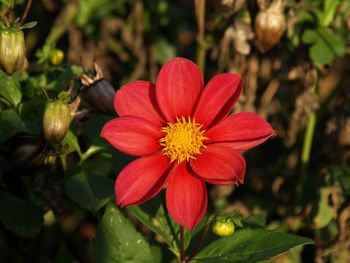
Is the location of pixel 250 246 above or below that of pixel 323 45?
below

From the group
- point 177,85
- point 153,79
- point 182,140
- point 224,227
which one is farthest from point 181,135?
point 153,79

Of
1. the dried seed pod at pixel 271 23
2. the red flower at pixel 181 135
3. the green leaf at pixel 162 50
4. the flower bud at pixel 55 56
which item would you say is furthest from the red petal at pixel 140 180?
the green leaf at pixel 162 50

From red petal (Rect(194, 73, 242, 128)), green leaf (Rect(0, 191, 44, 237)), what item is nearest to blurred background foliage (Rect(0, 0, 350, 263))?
green leaf (Rect(0, 191, 44, 237))

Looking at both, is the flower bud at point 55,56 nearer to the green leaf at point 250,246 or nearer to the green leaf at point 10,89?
the green leaf at point 10,89

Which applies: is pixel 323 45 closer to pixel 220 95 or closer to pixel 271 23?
pixel 271 23

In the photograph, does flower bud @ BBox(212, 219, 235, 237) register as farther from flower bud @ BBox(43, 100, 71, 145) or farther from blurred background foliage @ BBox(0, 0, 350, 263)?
flower bud @ BBox(43, 100, 71, 145)

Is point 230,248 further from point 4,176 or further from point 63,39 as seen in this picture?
point 63,39
